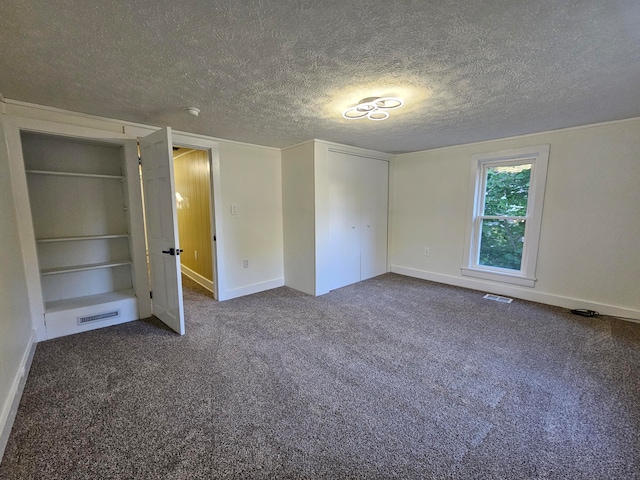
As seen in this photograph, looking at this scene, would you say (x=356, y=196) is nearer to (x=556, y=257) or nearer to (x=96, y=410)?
(x=556, y=257)

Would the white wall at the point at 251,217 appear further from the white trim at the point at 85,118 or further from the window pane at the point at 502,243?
the window pane at the point at 502,243

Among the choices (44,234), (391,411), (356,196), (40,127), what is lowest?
(391,411)

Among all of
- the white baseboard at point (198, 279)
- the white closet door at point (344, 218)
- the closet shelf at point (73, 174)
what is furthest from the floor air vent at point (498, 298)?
the closet shelf at point (73, 174)

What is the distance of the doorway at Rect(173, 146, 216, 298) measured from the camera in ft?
12.4

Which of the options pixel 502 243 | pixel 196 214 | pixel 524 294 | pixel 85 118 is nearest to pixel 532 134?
pixel 502 243

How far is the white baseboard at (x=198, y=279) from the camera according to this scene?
407 cm

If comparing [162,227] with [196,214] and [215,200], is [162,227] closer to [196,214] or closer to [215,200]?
[215,200]

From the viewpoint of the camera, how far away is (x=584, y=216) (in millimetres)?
3049

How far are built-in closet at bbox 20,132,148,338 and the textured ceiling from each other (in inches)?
23.3

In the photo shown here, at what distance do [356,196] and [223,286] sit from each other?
232 cm

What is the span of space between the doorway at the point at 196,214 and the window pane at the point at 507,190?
381 centimetres

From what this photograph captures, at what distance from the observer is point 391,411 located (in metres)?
1.65

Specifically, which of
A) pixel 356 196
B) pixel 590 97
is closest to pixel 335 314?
pixel 356 196

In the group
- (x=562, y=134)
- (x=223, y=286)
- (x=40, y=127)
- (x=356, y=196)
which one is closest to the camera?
(x=40, y=127)
